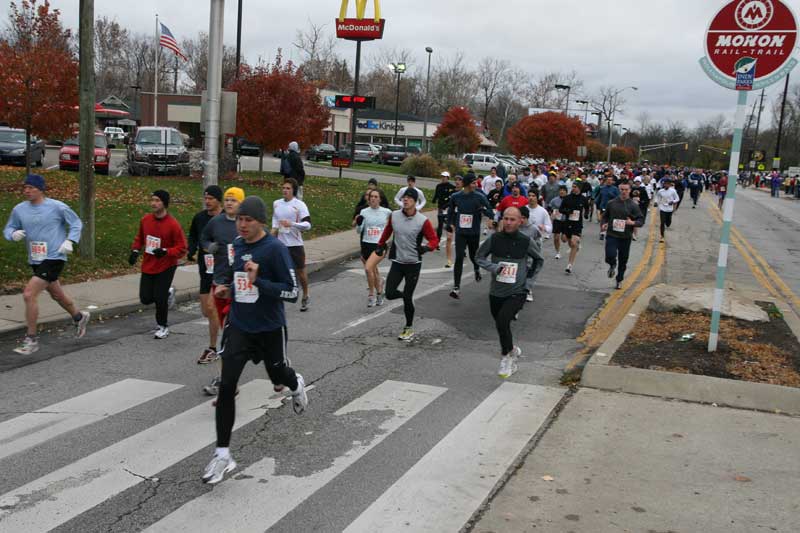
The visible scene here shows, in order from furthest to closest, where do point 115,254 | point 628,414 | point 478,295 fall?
point 115,254
point 478,295
point 628,414

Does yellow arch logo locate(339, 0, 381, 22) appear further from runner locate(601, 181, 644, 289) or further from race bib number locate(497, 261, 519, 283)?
race bib number locate(497, 261, 519, 283)

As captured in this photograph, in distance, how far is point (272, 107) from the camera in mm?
28625

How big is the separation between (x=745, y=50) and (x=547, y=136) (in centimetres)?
5584

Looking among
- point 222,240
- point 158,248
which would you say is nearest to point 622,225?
point 222,240

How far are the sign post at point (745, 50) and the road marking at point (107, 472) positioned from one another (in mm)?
5544

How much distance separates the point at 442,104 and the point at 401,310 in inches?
3768

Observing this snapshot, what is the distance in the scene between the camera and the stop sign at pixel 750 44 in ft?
25.1

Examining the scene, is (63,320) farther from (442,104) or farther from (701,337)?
(442,104)

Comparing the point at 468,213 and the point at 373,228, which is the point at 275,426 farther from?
the point at 468,213

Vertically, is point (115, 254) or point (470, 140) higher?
point (470, 140)

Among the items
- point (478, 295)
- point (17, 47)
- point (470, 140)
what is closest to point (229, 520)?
point (478, 295)

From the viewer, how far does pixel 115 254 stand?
13430mm

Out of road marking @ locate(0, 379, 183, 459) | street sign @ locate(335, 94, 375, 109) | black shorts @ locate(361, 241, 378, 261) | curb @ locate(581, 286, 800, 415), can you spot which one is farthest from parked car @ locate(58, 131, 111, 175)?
curb @ locate(581, 286, 800, 415)

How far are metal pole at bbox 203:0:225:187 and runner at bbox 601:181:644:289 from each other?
734 centimetres
